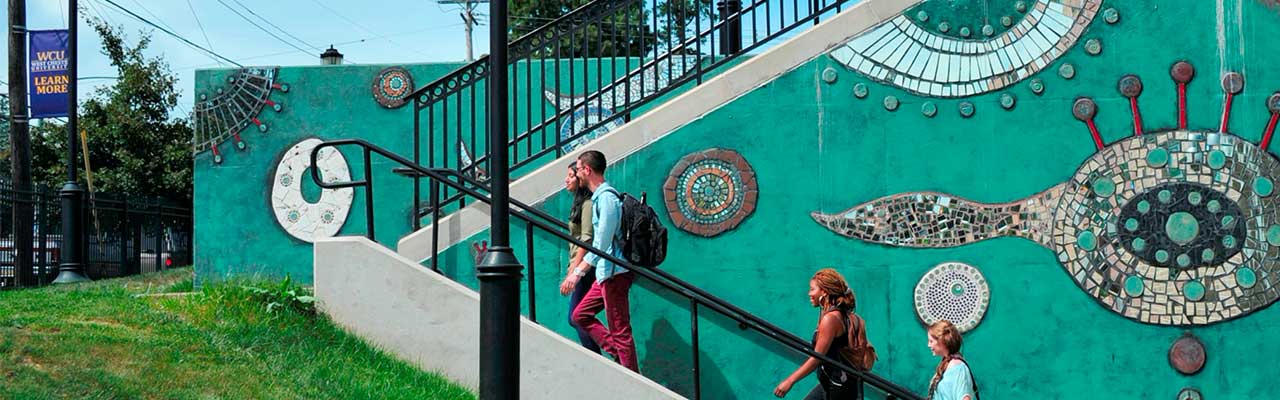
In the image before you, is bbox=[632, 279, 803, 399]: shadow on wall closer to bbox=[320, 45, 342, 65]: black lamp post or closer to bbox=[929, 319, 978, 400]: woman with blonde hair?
bbox=[929, 319, 978, 400]: woman with blonde hair

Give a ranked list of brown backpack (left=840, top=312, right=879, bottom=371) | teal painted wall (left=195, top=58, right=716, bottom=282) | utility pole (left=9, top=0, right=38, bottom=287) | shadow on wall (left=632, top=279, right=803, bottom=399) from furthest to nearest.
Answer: utility pole (left=9, top=0, right=38, bottom=287)
teal painted wall (left=195, top=58, right=716, bottom=282)
shadow on wall (left=632, top=279, right=803, bottom=399)
brown backpack (left=840, top=312, right=879, bottom=371)

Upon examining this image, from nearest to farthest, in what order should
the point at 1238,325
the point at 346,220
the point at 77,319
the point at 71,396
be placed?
the point at 71,396 < the point at 77,319 < the point at 1238,325 < the point at 346,220

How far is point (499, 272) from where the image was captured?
6.80 m

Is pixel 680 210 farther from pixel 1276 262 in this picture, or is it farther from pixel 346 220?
pixel 346 220

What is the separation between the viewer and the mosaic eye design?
9.38 m

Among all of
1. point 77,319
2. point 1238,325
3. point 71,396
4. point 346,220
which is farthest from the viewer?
point 346,220

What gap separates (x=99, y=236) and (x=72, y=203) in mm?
6703

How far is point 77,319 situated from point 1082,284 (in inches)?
268

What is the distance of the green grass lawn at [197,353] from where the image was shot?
7.18 metres

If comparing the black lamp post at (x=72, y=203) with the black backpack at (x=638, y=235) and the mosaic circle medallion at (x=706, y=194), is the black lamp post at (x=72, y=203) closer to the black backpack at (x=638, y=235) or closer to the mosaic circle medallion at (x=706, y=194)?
the mosaic circle medallion at (x=706, y=194)

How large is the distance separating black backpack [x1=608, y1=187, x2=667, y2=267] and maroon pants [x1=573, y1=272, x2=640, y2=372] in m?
0.14

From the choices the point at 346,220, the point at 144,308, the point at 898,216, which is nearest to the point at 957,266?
the point at 898,216

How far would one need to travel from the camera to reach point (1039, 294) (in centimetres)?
947

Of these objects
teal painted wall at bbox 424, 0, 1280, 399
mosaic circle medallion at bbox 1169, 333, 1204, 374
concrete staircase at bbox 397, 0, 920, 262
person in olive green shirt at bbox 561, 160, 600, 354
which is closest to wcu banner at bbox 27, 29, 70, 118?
concrete staircase at bbox 397, 0, 920, 262
